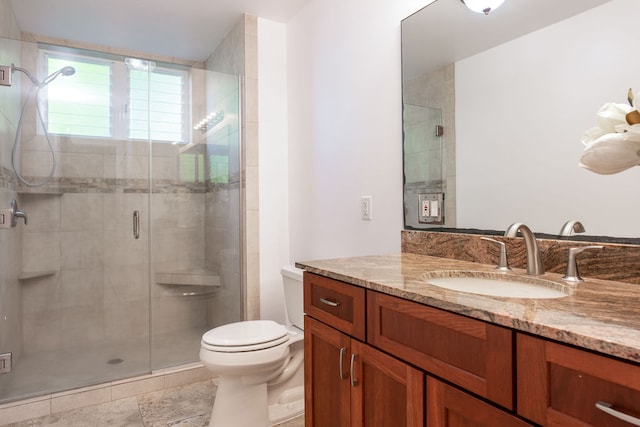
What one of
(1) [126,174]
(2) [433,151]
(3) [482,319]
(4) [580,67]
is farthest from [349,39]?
(3) [482,319]

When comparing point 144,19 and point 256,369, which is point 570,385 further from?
point 144,19

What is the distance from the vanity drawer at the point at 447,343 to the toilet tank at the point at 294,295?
3.43 ft

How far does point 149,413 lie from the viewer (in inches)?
80.4

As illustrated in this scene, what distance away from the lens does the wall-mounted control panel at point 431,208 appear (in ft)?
5.21

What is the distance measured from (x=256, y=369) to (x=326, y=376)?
0.63 metres

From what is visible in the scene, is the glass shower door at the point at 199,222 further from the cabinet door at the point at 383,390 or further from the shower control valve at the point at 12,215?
the cabinet door at the point at 383,390

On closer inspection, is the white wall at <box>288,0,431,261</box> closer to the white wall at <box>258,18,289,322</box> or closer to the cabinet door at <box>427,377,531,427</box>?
the white wall at <box>258,18,289,322</box>

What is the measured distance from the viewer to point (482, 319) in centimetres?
75

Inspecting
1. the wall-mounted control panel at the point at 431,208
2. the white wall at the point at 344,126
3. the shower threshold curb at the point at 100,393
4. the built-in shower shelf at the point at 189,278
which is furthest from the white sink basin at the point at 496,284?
the built-in shower shelf at the point at 189,278

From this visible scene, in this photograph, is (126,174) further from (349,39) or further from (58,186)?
(349,39)

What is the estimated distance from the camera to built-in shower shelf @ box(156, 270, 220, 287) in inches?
103

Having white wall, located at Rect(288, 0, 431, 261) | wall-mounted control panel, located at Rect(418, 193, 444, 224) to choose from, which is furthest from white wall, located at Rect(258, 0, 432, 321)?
wall-mounted control panel, located at Rect(418, 193, 444, 224)

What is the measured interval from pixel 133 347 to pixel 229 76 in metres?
1.88

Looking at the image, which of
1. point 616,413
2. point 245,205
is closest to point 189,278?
point 245,205
